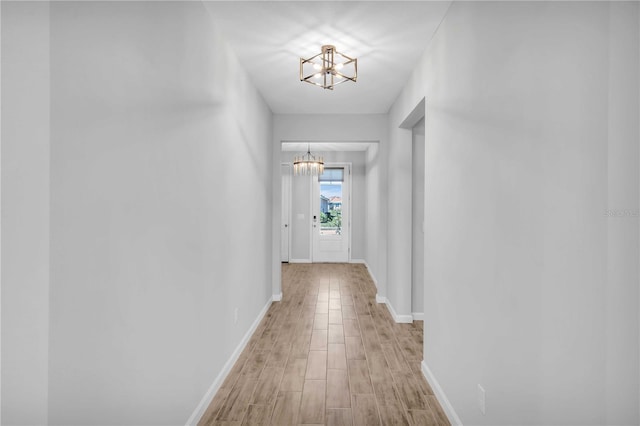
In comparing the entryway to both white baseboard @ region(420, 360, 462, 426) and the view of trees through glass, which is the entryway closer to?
the view of trees through glass

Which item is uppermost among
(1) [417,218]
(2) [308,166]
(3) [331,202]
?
Result: (2) [308,166]

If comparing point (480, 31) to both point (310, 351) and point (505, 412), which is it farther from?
point (310, 351)

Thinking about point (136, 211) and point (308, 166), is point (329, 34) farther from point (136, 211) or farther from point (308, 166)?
point (308, 166)

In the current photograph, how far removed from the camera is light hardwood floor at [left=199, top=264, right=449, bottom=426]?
225cm

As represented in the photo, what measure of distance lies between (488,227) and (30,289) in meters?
1.75

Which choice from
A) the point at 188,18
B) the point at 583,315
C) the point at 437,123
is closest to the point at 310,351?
the point at 437,123

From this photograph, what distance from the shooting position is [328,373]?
9.18 ft

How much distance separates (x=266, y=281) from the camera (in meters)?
4.52

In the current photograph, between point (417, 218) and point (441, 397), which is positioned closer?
point (441, 397)

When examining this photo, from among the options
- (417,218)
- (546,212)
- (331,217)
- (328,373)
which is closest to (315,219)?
(331,217)

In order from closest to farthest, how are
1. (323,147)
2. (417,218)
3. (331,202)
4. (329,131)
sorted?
(417,218), (329,131), (323,147), (331,202)

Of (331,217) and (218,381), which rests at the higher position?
(331,217)

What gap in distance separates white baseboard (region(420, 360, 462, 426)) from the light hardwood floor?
44 mm

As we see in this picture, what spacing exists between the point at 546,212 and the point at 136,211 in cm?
155
